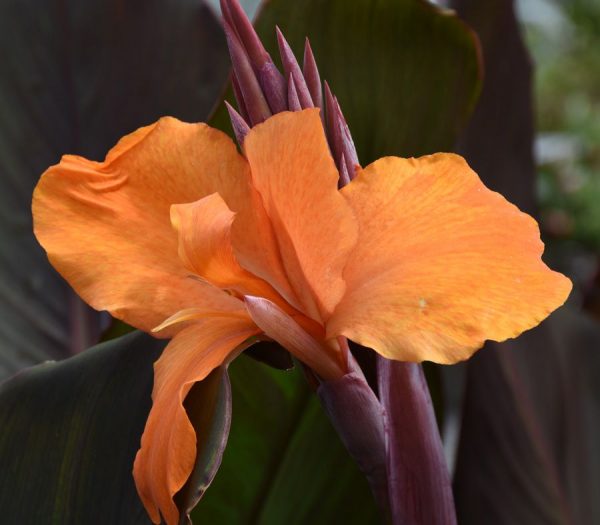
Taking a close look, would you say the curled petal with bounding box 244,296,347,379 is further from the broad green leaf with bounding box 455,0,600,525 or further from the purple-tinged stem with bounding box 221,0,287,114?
the broad green leaf with bounding box 455,0,600,525

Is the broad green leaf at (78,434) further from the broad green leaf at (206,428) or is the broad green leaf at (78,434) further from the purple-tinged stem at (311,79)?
the purple-tinged stem at (311,79)

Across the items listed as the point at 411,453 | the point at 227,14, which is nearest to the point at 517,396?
the point at 411,453

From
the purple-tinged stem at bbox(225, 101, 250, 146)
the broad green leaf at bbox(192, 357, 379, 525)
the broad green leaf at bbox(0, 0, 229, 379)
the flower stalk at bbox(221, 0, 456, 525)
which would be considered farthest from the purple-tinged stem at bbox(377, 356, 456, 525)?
the broad green leaf at bbox(0, 0, 229, 379)

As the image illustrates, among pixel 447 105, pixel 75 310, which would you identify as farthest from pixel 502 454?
pixel 75 310

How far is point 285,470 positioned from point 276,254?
302 mm

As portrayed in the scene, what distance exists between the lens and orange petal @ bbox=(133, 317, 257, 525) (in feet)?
1.29

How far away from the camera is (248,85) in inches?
16.3

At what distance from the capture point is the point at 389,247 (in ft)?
1.29

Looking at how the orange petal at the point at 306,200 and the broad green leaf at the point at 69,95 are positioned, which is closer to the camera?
the orange petal at the point at 306,200

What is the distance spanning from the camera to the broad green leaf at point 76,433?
51 centimetres

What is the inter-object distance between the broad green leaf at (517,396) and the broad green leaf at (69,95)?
10.6 inches

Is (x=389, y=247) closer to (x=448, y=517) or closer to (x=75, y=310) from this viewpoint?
(x=448, y=517)

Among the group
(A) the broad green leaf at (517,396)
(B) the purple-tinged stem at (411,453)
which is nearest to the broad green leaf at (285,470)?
(A) the broad green leaf at (517,396)

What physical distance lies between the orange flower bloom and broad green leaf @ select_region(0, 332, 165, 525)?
0.08 m
